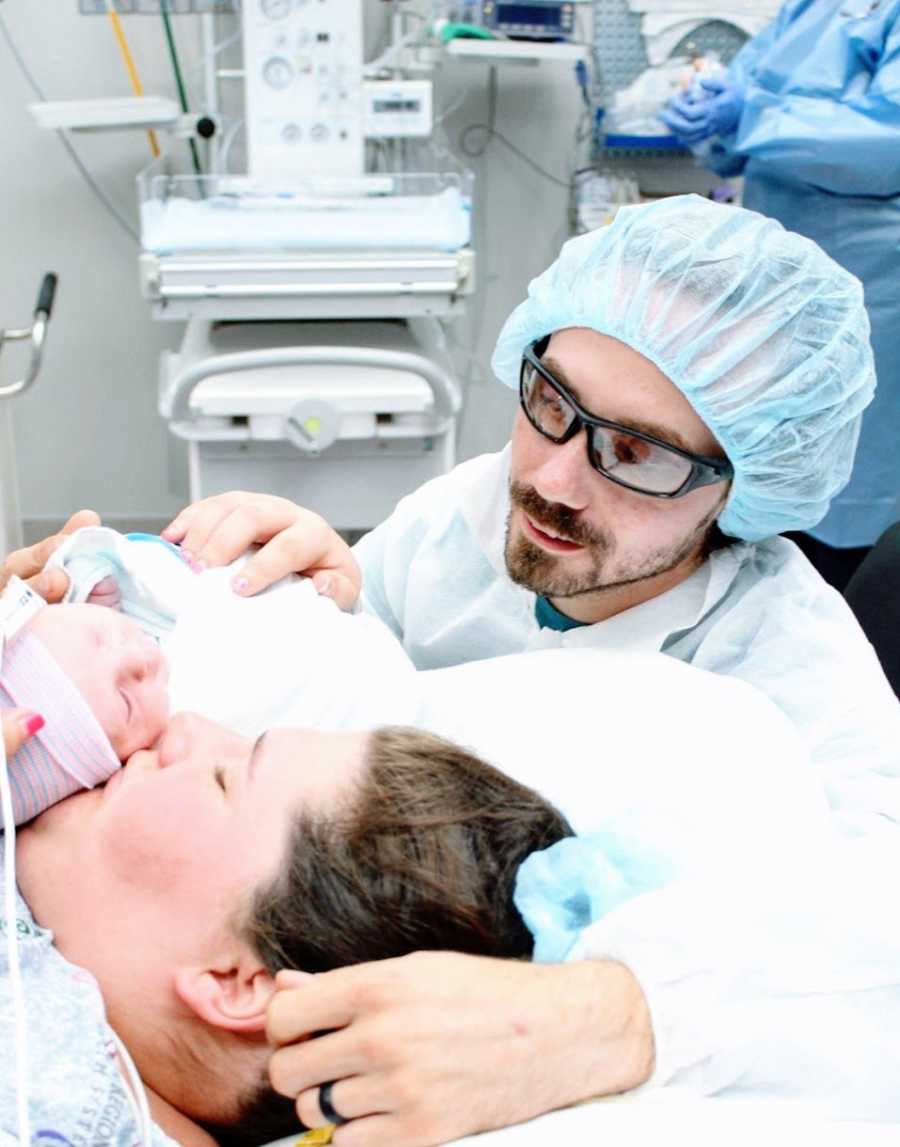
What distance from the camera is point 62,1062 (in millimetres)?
816

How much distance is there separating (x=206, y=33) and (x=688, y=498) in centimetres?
238

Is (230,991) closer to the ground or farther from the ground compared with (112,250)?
farther from the ground

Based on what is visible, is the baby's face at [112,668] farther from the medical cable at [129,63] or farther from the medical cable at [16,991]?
the medical cable at [129,63]

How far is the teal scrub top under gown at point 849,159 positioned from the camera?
2344 mm

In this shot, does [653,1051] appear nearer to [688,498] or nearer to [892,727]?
[892,727]

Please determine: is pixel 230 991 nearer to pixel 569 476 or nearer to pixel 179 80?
pixel 569 476

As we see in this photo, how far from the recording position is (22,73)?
3.38m

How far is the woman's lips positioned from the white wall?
2.44m

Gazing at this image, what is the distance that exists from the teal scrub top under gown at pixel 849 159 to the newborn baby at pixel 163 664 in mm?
1571

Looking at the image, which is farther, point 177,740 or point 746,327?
point 746,327

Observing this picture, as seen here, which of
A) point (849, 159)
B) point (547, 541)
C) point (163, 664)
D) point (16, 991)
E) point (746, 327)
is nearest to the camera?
point (16, 991)

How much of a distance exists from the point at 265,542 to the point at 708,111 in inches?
74.8

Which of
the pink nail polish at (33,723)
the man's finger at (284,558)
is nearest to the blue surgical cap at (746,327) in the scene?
the man's finger at (284,558)

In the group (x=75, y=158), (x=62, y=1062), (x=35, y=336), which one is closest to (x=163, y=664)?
(x=62, y=1062)
